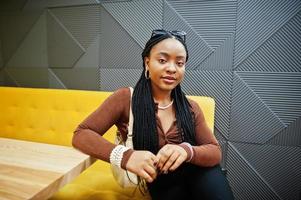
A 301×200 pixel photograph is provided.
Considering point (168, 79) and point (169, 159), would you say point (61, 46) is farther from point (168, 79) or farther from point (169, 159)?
point (169, 159)

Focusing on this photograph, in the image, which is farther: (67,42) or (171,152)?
(67,42)

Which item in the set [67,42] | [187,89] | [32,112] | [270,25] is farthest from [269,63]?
[32,112]

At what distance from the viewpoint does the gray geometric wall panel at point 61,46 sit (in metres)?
2.54

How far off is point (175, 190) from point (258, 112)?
1246 mm

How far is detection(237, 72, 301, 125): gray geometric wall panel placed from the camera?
6.73 ft

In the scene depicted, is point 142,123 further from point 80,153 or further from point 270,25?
point 270,25

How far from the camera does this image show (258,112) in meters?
2.16

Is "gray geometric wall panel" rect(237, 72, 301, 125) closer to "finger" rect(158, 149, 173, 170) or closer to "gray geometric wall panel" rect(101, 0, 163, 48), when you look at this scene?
"gray geometric wall panel" rect(101, 0, 163, 48)

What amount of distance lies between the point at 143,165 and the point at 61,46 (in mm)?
1979

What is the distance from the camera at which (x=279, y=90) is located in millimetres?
2084

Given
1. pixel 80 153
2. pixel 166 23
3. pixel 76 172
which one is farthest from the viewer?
pixel 166 23

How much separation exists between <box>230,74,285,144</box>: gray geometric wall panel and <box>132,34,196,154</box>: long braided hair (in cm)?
82

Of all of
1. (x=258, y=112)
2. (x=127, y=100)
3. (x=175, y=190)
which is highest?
(x=127, y=100)

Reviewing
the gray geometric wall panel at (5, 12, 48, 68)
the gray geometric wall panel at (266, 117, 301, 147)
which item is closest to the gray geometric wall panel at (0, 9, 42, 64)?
the gray geometric wall panel at (5, 12, 48, 68)
